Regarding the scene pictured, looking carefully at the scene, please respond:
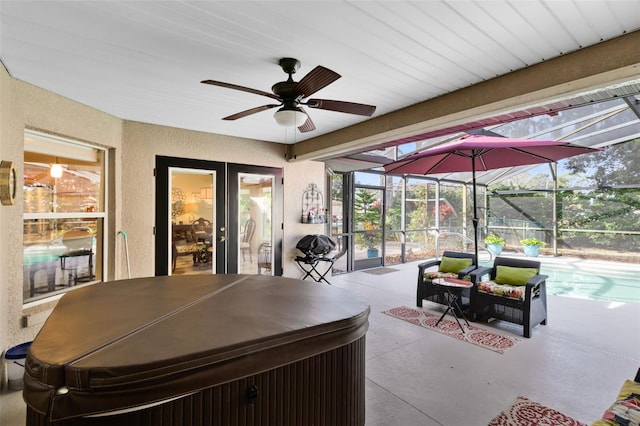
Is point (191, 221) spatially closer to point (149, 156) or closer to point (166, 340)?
point (149, 156)

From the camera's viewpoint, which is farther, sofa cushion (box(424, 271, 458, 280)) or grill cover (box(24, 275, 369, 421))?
sofa cushion (box(424, 271, 458, 280))

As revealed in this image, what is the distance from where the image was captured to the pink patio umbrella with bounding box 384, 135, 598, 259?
3.63 metres

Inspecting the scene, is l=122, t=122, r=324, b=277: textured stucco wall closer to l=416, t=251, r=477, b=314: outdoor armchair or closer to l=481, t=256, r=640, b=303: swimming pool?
l=416, t=251, r=477, b=314: outdoor armchair

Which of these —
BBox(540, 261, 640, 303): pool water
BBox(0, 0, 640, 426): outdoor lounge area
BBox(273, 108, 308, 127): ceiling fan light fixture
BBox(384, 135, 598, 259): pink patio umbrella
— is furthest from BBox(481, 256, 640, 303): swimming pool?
BBox(273, 108, 308, 127): ceiling fan light fixture

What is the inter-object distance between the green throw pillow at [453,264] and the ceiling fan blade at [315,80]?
3552 millimetres

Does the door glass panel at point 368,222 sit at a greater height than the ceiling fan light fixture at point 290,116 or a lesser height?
lesser

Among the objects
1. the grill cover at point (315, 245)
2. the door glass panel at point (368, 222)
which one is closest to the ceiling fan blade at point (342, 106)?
the grill cover at point (315, 245)

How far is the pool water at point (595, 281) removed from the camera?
5518mm

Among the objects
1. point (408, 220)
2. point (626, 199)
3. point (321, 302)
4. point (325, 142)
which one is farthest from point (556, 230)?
point (321, 302)

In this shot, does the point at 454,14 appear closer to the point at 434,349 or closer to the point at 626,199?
the point at 434,349

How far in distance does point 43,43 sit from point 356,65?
2275 millimetres

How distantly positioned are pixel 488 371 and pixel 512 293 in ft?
4.25

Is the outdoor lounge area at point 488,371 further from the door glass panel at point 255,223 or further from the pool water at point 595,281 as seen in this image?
the door glass panel at point 255,223

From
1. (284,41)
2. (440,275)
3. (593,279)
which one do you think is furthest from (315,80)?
(593,279)
